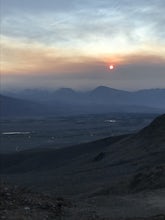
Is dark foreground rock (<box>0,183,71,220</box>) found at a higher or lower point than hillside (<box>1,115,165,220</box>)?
higher

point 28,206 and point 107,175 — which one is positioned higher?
point 28,206

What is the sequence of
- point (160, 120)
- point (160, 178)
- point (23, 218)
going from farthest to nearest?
point (160, 120) < point (160, 178) < point (23, 218)

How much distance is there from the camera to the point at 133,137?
6041cm

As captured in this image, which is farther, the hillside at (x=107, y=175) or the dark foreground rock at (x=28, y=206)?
the hillside at (x=107, y=175)

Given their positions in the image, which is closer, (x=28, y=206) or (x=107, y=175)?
(x=28, y=206)

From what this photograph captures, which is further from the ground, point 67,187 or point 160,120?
point 160,120

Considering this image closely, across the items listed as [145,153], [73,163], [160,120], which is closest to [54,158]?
[73,163]

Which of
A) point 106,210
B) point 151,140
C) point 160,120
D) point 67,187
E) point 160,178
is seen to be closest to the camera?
point 106,210

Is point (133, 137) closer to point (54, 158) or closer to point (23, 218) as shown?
point (54, 158)

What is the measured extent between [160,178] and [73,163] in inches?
1187

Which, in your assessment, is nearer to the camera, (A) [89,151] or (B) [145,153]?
(B) [145,153]

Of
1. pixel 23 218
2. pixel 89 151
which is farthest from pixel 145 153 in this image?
pixel 23 218

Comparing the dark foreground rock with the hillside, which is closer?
the dark foreground rock

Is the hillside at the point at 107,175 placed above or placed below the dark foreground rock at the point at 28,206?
below
